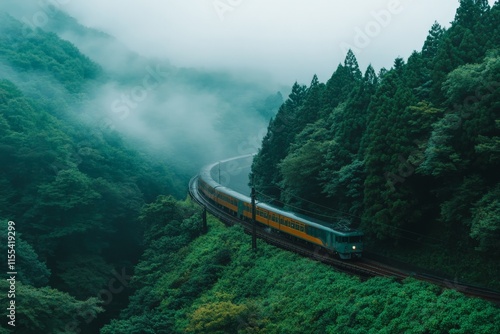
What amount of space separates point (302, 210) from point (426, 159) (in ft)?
39.9

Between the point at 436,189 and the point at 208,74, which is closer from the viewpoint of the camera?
the point at 436,189

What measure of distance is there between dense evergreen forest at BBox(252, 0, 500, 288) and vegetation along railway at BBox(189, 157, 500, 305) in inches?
65.7

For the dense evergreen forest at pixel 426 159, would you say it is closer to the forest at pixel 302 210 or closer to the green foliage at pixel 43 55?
the forest at pixel 302 210

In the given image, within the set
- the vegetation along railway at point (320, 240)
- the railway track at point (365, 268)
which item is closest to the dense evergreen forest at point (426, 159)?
the railway track at point (365, 268)

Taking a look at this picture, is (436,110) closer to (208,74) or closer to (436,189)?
(436,189)

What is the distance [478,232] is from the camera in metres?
18.8

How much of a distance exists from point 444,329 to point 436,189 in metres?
9.54

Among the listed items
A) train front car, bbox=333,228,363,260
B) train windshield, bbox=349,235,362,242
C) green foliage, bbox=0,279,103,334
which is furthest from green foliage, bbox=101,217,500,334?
train windshield, bbox=349,235,362,242

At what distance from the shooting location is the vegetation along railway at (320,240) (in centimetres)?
2173

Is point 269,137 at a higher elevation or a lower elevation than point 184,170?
higher

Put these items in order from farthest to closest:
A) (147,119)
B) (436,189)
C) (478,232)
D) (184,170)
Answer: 1. (147,119)
2. (184,170)
3. (436,189)
4. (478,232)

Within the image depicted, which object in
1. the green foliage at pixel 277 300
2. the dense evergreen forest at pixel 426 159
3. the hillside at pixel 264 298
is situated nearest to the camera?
the green foliage at pixel 277 300

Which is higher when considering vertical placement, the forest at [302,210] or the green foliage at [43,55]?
the green foliage at [43,55]

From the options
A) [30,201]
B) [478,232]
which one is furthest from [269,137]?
[478,232]
